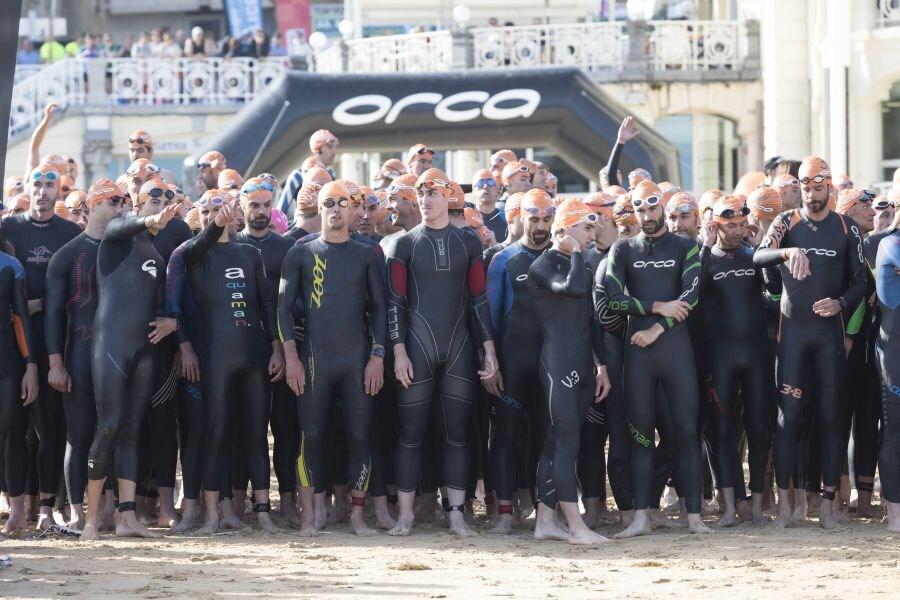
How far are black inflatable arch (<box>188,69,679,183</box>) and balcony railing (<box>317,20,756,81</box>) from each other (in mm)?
8697

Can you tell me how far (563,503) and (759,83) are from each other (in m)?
18.1

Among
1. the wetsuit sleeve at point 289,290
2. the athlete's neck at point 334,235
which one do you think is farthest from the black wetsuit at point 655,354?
the wetsuit sleeve at point 289,290

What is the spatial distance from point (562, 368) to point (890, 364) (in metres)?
1.99

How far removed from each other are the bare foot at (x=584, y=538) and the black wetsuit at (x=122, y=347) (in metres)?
2.67

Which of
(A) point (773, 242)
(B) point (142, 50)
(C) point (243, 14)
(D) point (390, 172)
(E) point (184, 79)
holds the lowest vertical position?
(A) point (773, 242)

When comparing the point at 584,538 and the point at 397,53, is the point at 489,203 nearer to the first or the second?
the point at 584,538

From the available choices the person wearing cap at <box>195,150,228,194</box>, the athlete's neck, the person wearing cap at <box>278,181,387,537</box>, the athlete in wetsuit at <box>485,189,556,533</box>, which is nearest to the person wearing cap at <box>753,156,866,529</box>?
the athlete in wetsuit at <box>485,189,556,533</box>

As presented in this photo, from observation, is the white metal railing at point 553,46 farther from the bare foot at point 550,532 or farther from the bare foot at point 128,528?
the bare foot at point 128,528

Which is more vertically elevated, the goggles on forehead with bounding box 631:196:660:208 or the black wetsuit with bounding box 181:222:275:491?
the goggles on forehead with bounding box 631:196:660:208

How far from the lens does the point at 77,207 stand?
1159cm

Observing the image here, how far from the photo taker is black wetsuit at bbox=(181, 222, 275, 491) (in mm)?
10047

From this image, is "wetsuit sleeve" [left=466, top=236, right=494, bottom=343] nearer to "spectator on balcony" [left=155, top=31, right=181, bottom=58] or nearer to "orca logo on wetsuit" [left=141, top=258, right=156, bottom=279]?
"orca logo on wetsuit" [left=141, top=258, right=156, bottom=279]

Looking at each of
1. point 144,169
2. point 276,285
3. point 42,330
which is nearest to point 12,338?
point 42,330

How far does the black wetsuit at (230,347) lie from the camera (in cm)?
1005
